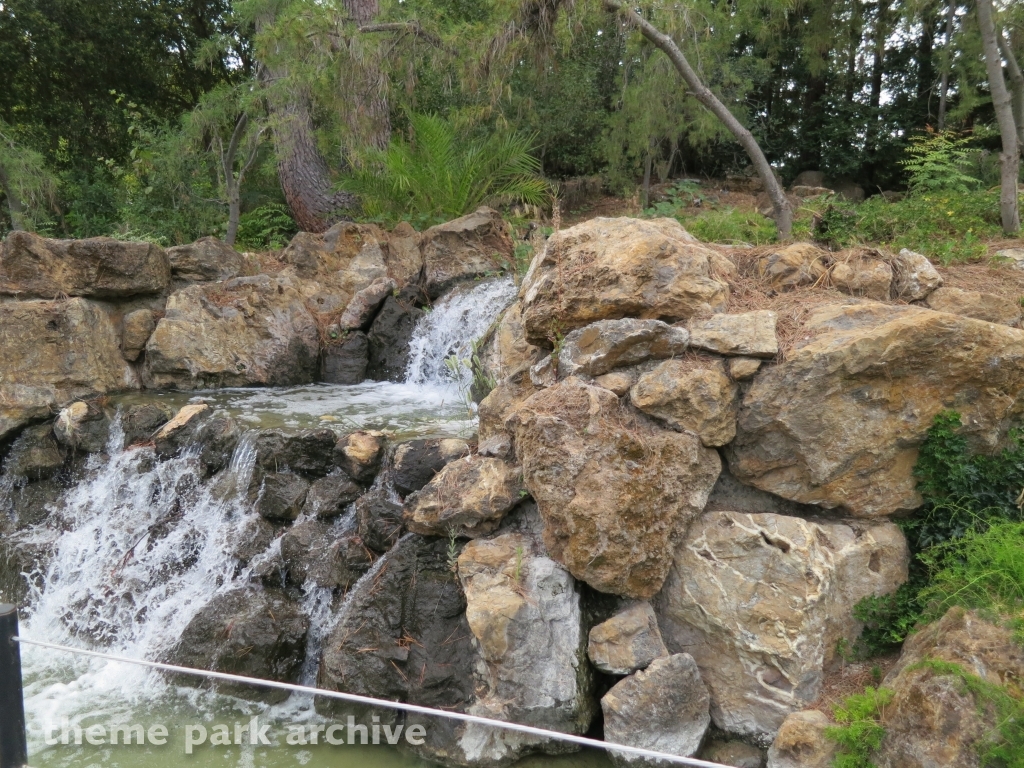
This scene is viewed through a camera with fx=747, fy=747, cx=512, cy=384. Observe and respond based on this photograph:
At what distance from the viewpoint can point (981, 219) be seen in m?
6.50

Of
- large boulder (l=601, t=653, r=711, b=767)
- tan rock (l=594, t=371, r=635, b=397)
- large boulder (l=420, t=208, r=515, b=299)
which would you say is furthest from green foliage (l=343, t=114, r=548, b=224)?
large boulder (l=601, t=653, r=711, b=767)

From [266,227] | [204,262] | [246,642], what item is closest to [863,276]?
[246,642]

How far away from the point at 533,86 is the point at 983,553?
9194 mm

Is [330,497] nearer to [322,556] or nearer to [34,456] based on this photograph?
[322,556]

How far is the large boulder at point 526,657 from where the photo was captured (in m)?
3.82

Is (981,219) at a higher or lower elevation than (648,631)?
higher

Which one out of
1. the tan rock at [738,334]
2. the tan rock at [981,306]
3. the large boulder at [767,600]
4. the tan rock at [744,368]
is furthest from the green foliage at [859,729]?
the tan rock at [981,306]

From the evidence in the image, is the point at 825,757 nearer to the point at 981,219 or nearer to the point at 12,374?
the point at 981,219

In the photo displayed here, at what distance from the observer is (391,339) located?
7918 mm

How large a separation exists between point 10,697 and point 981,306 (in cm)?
508

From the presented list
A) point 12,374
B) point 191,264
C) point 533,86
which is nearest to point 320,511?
point 12,374

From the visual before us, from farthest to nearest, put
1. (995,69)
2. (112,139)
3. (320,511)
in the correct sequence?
(112,139) < (995,69) < (320,511)

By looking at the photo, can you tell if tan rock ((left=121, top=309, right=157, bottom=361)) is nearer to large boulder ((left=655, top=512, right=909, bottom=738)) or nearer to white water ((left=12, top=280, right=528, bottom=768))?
white water ((left=12, top=280, right=528, bottom=768))

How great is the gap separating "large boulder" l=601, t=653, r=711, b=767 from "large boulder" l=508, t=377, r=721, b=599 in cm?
42
